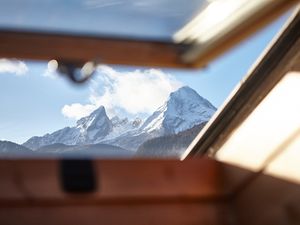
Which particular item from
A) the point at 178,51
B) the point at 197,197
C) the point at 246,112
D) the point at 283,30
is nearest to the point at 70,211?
the point at 197,197

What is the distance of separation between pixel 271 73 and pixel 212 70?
0.54 ft


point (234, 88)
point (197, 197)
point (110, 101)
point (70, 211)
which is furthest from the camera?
point (110, 101)

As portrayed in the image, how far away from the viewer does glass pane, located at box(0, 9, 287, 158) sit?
133 centimetres

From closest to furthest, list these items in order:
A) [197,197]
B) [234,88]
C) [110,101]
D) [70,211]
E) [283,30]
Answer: [70,211] < [197,197] < [283,30] < [234,88] < [110,101]

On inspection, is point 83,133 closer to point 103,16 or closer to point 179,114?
point 179,114

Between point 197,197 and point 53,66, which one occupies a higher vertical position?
point 53,66

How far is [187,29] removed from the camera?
130 centimetres

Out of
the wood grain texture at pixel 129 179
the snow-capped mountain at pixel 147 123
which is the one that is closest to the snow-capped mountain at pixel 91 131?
the snow-capped mountain at pixel 147 123

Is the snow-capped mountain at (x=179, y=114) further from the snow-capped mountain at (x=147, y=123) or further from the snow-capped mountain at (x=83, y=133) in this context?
the snow-capped mountain at (x=83, y=133)

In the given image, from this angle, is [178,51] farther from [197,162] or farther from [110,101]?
[110,101]

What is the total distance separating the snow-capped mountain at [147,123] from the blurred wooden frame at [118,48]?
0.30 metres

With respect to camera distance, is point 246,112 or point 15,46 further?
point 246,112

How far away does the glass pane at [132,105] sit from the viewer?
1.33 metres

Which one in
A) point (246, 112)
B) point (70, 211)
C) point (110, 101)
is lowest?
point (70, 211)
